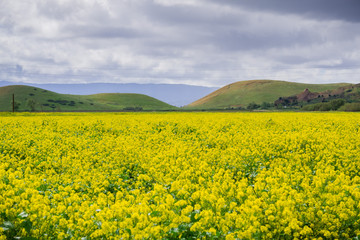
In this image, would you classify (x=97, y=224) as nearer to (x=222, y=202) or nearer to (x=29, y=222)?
(x=29, y=222)

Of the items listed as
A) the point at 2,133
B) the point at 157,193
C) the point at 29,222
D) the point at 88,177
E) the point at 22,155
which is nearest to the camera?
the point at 29,222

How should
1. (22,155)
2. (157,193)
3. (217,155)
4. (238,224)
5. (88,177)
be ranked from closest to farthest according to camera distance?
(238,224) → (157,193) → (88,177) → (217,155) → (22,155)

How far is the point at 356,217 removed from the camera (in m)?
6.59

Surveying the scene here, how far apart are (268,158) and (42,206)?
11232 mm

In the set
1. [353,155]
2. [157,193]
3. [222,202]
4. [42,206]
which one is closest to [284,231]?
[222,202]

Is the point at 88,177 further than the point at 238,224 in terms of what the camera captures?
Yes

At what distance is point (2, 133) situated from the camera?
2384 centimetres

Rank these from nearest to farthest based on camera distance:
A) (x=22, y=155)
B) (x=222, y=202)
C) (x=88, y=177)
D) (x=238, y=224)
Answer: (x=238, y=224) → (x=222, y=202) → (x=88, y=177) → (x=22, y=155)

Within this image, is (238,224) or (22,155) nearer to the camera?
(238,224)

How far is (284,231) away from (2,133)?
940 inches

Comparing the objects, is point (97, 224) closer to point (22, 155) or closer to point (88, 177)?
point (88, 177)

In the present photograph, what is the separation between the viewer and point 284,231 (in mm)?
6039

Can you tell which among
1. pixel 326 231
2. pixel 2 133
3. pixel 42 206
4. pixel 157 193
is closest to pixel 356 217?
pixel 326 231

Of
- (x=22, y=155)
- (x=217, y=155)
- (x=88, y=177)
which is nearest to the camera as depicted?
(x=88, y=177)
